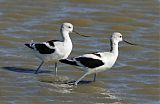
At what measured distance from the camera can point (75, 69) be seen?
12367mm

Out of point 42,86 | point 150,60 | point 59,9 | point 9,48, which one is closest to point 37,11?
point 59,9

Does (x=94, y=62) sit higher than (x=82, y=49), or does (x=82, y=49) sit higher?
(x=94, y=62)

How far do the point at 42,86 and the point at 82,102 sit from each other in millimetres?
962

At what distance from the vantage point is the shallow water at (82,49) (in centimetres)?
1094

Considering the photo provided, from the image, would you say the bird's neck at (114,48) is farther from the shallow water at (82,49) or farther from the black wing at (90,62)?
the shallow water at (82,49)

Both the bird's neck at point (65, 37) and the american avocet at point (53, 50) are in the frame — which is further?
the bird's neck at point (65, 37)

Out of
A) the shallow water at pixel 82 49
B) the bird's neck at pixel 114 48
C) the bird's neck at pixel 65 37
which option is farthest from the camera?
the bird's neck at pixel 65 37

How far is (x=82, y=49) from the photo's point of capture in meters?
13.5

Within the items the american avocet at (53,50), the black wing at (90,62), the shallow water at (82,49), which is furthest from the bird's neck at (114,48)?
the american avocet at (53,50)

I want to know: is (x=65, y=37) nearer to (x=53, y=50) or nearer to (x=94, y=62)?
(x=53, y=50)

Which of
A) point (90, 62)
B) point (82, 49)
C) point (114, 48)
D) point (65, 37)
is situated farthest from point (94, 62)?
point (82, 49)

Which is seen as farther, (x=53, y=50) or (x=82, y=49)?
(x=82, y=49)

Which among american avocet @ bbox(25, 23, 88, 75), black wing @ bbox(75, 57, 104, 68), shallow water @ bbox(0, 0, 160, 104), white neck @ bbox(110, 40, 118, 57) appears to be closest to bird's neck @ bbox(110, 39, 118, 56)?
white neck @ bbox(110, 40, 118, 57)

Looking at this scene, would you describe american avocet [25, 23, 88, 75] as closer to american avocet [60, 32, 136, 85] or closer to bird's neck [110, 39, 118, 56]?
american avocet [60, 32, 136, 85]
